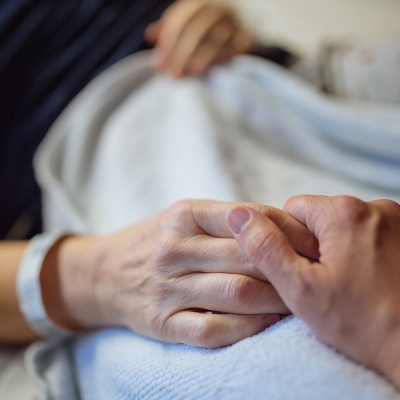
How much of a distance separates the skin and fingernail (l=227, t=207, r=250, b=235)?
0.10ft

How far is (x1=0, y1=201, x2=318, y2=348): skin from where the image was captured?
1.22 ft

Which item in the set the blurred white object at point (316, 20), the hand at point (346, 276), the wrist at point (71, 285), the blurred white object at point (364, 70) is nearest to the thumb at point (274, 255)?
the hand at point (346, 276)

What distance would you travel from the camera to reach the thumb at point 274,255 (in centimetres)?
32

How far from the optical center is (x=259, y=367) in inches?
12.4

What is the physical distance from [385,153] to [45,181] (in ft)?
1.98

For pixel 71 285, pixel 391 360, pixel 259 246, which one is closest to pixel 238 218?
pixel 259 246

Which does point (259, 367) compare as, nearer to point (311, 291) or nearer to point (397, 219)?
point (311, 291)

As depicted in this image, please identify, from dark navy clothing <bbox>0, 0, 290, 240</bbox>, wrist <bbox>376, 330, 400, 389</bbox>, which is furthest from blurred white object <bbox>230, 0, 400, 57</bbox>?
wrist <bbox>376, 330, 400, 389</bbox>

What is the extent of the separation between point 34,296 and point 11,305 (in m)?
0.04

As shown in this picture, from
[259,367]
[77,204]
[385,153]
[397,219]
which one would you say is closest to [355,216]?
[397,219]

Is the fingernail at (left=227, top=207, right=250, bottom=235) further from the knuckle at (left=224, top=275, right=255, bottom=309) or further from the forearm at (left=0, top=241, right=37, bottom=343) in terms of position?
the forearm at (left=0, top=241, right=37, bottom=343)

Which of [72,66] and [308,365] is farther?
[72,66]

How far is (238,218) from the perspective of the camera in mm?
363

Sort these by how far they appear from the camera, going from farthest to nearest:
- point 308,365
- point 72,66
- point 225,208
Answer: point 72,66 < point 225,208 < point 308,365
